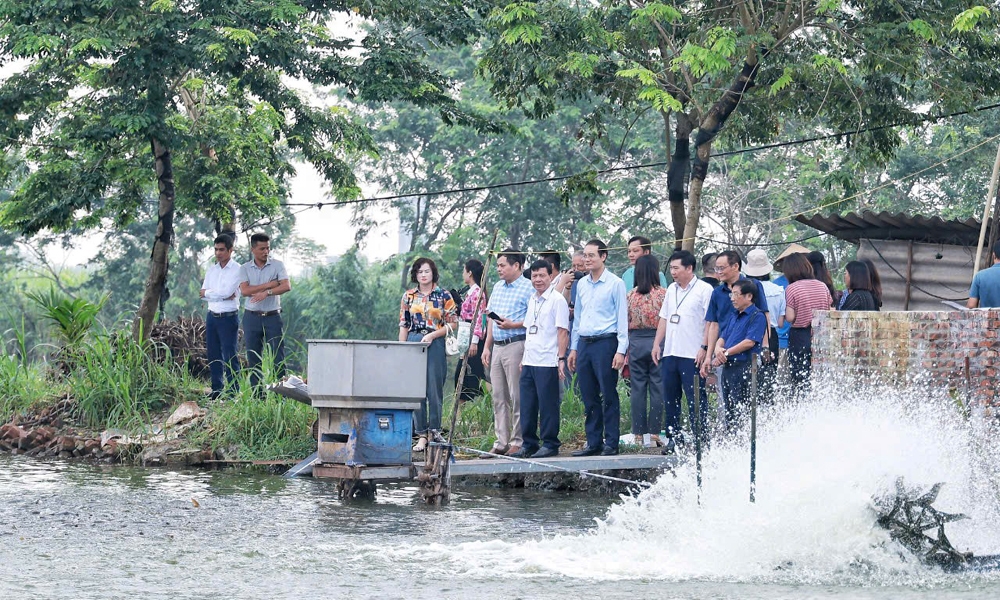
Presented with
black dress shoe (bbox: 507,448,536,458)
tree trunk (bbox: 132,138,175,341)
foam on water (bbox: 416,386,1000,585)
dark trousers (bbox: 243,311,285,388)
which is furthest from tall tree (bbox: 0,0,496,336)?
foam on water (bbox: 416,386,1000,585)

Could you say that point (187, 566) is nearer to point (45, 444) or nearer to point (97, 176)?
point (45, 444)

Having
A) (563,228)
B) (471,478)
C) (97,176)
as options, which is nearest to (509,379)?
(471,478)

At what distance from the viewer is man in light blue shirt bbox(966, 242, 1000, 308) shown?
1077 centimetres

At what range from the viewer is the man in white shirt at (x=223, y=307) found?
15219 mm

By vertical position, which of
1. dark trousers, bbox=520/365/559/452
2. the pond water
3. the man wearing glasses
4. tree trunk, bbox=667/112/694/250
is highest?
tree trunk, bbox=667/112/694/250

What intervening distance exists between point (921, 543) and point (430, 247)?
99.7 feet

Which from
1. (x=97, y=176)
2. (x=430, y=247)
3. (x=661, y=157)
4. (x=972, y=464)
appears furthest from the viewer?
(x=430, y=247)

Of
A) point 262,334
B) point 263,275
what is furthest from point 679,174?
point 262,334

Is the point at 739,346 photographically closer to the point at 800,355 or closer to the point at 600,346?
the point at 600,346

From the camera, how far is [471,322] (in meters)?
12.6

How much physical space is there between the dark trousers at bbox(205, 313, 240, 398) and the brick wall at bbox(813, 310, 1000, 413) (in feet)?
23.8

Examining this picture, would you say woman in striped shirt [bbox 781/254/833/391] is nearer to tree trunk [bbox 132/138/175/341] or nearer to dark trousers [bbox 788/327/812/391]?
dark trousers [bbox 788/327/812/391]

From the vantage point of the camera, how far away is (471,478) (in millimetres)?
12633

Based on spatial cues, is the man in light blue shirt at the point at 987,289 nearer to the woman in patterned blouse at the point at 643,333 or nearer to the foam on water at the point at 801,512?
the foam on water at the point at 801,512
